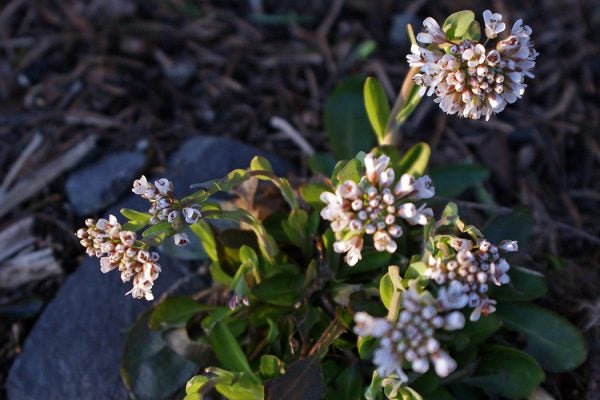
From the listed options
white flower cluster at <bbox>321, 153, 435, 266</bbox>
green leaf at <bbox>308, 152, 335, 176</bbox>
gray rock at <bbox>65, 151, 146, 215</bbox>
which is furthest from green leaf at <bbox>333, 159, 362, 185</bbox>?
gray rock at <bbox>65, 151, 146, 215</bbox>

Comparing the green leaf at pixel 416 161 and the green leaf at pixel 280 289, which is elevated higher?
the green leaf at pixel 416 161

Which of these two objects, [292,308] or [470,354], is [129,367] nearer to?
[292,308]

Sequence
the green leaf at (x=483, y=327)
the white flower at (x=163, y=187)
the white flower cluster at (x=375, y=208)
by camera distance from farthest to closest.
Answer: the green leaf at (x=483, y=327) → the white flower at (x=163, y=187) → the white flower cluster at (x=375, y=208)

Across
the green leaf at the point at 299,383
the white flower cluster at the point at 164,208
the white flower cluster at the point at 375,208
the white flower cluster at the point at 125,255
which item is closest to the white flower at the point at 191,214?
the white flower cluster at the point at 164,208

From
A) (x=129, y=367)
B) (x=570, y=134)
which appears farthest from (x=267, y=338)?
(x=570, y=134)

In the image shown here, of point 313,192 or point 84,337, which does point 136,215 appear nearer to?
point 313,192

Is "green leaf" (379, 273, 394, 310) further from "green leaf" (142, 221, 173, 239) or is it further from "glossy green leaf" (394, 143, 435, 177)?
"green leaf" (142, 221, 173, 239)

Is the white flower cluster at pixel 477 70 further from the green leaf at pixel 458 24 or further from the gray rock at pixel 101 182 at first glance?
the gray rock at pixel 101 182
